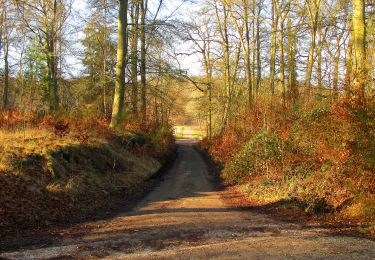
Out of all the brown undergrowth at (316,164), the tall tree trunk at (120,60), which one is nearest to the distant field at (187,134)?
the tall tree trunk at (120,60)

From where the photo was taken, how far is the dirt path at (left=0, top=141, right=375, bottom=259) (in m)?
6.55

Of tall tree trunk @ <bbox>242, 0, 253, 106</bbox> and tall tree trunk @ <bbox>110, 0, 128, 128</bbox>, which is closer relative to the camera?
tall tree trunk @ <bbox>110, 0, 128, 128</bbox>

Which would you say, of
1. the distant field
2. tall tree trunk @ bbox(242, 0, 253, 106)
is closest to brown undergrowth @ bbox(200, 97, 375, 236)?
tall tree trunk @ bbox(242, 0, 253, 106)

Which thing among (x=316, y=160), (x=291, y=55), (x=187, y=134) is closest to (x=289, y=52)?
(x=291, y=55)

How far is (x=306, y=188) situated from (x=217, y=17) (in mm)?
26847

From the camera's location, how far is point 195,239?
25.4ft

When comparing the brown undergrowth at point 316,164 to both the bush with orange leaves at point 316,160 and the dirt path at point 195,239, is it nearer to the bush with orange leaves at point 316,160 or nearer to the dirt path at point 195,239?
the bush with orange leaves at point 316,160

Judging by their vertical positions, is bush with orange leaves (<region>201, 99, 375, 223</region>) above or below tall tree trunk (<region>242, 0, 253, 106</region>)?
below

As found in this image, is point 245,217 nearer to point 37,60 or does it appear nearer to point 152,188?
point 152,188

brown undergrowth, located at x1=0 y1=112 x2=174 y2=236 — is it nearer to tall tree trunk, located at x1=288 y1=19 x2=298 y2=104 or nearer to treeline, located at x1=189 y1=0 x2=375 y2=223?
treeline, located at x1=189 y1=0 x2=375 y2=223

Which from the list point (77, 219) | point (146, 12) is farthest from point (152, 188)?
point (146, 12)

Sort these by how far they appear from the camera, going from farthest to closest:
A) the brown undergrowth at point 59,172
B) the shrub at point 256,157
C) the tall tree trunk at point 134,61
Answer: the tall tree trunk at point 134,61, the shrub at point 256,157, the brown undergrowth at point 59,172

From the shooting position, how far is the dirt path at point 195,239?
6.55m

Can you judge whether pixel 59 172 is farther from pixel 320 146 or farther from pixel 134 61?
pixel 134 61
